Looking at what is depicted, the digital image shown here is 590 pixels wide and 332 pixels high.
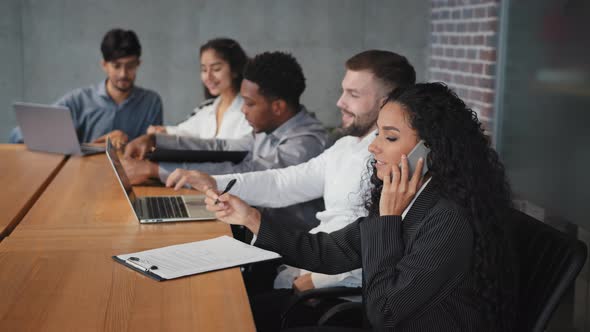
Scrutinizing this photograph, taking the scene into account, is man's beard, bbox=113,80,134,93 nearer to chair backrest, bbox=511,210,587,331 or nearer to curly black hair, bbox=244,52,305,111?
curly black hair, bbox=244,52,305,111

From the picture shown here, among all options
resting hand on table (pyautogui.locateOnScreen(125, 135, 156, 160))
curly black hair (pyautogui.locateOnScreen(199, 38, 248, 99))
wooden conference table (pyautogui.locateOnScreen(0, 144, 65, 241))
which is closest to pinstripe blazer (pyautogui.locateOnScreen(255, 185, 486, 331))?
wooden conference table (pyautogui.locateOnScreen(0, 144, 65, 241))

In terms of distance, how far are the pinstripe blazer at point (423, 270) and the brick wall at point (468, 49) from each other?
254 centimetres

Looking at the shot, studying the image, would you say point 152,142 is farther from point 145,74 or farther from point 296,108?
point 145,74

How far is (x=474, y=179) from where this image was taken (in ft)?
5.81

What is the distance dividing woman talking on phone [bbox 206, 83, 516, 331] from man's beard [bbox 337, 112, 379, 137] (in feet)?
2.32

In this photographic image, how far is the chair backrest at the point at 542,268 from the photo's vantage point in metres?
1.65

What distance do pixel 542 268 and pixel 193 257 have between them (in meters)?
0.89

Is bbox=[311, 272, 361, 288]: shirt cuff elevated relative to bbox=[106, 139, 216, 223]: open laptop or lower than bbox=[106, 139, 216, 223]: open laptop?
lower

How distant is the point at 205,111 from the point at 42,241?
2.25 metres

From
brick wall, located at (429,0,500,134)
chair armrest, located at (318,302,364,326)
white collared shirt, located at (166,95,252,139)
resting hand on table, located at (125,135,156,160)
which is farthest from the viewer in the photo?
brick wall, located at (429,0,500,134)

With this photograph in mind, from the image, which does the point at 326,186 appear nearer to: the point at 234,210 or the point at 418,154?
the point at 234,210

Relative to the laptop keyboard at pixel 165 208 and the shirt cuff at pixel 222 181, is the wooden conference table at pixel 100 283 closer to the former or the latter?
the laptop keyboard at pixel 165 208

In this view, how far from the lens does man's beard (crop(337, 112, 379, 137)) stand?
2.62 m

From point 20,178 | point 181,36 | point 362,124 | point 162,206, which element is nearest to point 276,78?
point 362,124
